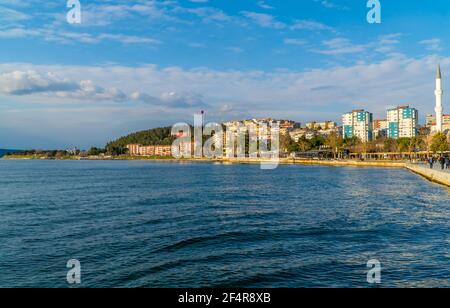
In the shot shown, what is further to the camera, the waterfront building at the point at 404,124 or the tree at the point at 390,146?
the waterfront building at the point at 404,124

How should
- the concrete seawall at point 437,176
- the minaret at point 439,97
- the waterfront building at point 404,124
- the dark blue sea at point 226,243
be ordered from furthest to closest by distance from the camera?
the waterfront building at point 404,124, the minaret at point 439,97, the concrete seawall at point 437,176, the dark blue sea at point 226,243

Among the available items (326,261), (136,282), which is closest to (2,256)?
(136,282)

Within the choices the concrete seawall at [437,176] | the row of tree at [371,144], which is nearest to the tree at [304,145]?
Result: the row of tree at [371,144]

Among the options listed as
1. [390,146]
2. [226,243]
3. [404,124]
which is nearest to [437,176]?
[226,243]

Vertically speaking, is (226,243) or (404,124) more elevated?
(404,124)

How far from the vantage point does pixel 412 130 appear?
7367 inches

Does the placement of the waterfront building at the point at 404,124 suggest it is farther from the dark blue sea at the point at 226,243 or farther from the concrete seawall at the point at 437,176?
the dark blue sea at the point at 226,243

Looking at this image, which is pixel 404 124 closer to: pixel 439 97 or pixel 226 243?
pixel 439 97

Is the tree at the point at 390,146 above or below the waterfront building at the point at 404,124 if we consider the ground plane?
below

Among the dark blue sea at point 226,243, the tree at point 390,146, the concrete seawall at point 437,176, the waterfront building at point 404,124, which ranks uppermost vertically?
the waterfront building at point 404,124

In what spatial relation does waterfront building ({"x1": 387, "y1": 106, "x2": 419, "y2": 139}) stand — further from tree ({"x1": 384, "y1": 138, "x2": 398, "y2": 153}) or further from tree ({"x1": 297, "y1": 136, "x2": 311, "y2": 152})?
tree ({"x1": 384, "y1": 138, "x2": 398, "y2": 153})
